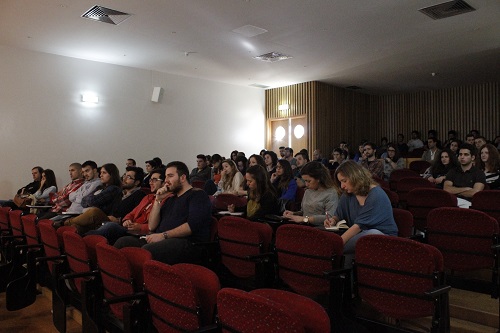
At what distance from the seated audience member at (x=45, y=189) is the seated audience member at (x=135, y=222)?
347 centimetres

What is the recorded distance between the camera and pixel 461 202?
4234 mm

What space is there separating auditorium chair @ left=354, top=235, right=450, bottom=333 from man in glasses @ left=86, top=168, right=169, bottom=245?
220 cm

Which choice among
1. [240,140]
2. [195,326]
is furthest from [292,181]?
[240,140]

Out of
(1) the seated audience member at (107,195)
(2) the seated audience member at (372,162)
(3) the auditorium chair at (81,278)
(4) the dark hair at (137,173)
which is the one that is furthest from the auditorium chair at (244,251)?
(2) the seated audience member at (372,162)

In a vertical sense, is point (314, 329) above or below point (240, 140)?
below

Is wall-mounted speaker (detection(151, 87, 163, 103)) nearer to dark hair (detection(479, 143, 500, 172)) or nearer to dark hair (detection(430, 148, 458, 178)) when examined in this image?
dark hair (detection(430, 148, 458, 178))

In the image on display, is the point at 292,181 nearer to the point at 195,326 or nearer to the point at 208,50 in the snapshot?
the point at 195,326

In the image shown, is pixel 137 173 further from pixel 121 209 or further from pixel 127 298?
pixel 127 298

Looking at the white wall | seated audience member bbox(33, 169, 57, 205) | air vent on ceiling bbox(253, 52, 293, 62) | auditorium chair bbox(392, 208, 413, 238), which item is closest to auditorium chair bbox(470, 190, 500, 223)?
auditorium chair bbox(392, 208, 413, 238)

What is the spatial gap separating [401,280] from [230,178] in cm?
460

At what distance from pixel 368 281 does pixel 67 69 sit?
8.68 meters

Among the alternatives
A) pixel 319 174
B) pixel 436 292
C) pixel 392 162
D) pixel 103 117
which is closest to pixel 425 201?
pixel 319 174

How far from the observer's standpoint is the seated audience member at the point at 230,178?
21.4 ft

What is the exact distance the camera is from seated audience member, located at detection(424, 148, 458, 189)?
5227mm
